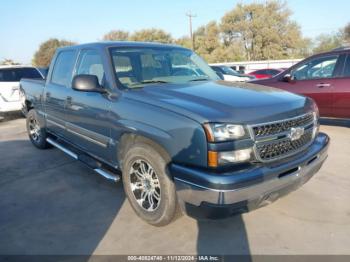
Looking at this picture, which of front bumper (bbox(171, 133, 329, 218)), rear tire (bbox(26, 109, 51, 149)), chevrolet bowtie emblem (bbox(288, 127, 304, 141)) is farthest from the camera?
rear tire (bbox(26, 109, 51, 149))

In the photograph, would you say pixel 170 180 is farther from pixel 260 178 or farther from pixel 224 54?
pixel 224 54

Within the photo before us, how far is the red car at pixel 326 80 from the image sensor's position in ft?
22.2

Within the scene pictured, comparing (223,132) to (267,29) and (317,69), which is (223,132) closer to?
(317,69)

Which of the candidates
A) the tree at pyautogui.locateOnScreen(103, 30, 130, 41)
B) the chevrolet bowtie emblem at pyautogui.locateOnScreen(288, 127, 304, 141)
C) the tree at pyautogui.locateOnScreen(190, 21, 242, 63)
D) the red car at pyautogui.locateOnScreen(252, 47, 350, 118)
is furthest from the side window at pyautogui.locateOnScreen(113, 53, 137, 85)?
the tree at pyautogui.locateOnScreen(103, 30, 130, 41)

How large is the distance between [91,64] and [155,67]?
831mm

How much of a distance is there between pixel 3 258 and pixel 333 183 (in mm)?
3905

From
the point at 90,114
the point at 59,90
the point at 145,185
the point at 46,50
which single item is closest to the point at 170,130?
the point at 145,185

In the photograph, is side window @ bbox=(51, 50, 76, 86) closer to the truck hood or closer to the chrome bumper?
the truck hood

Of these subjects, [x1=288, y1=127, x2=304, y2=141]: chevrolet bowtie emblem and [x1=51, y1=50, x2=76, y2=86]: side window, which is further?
[x1=51, y1=50, x2=76, y2=86]: side window

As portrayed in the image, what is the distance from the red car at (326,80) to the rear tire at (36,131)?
208 inches

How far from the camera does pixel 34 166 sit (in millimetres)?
5430

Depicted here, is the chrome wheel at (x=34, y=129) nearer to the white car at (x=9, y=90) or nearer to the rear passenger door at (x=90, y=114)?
the rear passenger door at (x=90, y=114)

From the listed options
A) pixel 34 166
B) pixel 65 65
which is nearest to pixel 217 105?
pixel 65 65

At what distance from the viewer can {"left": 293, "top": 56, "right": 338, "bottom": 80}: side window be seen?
704 centimetres
